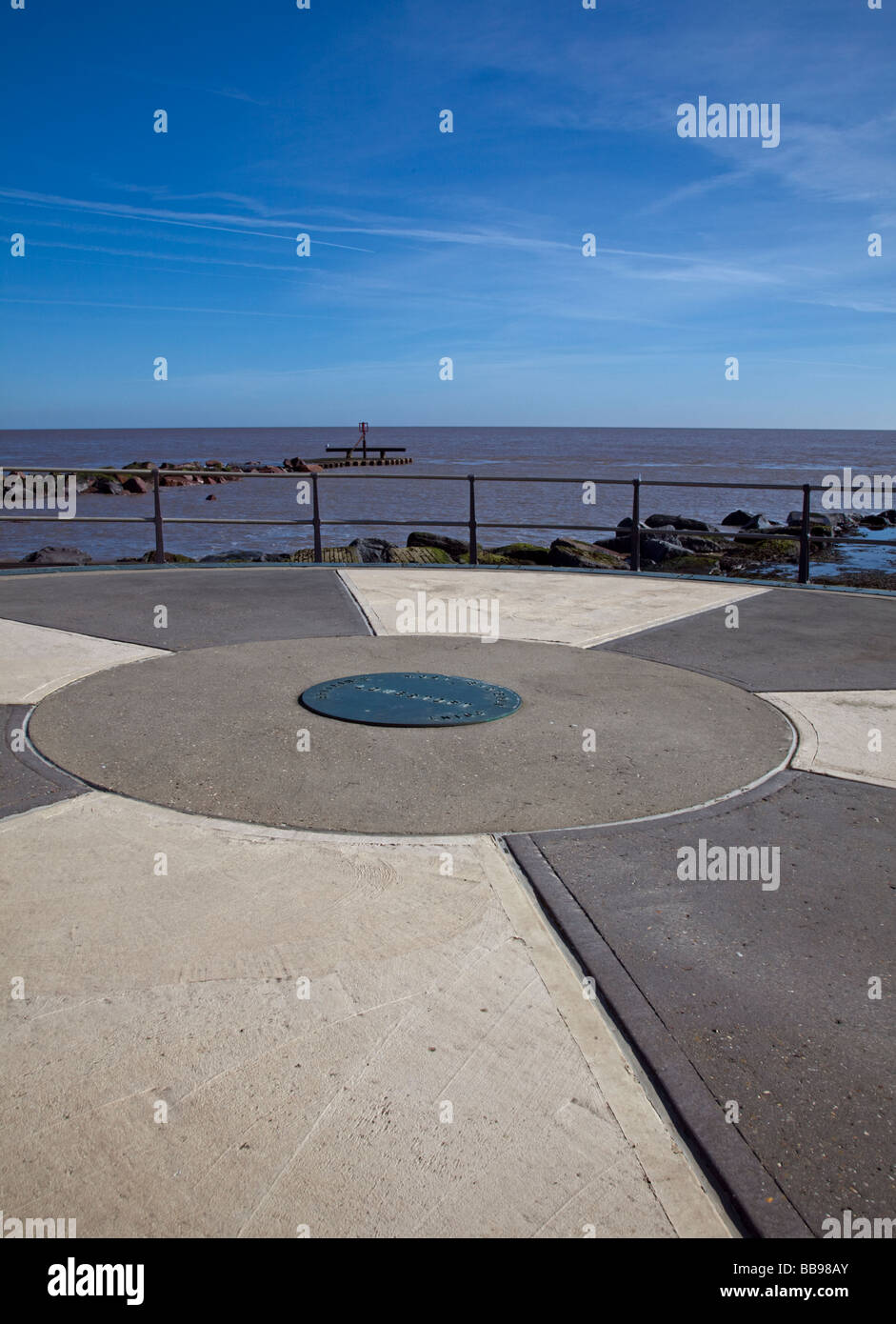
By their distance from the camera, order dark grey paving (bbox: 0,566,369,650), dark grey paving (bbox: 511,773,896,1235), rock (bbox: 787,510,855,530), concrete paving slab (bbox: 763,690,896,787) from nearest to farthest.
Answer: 1. dark grey paving (bbox: 511,773,896,1235)
2. concrete paving slab (bbox: 763,690,896,787)
3. dark grey paving (bbox: 0,566,369,650)
4. rock (bbox: 787,510,855,530)

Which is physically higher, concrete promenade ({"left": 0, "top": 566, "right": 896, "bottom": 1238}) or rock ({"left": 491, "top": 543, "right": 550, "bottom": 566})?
rock ({"left": 491, "top": 543, "right": 550, "bottom": 566})

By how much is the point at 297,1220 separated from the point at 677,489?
4951 centimetres

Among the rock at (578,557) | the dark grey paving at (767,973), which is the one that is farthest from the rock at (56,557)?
the dark grey paving at (767,973)

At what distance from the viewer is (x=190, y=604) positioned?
9.54 meters

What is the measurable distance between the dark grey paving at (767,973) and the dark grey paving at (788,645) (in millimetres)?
2347

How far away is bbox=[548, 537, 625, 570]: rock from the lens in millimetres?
20109

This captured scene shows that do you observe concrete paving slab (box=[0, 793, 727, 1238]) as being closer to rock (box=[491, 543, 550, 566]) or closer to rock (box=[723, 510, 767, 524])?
rock (box=[491, 543, 550, 566])

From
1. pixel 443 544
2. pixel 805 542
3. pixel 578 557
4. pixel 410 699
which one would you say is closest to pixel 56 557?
pixel 443 544

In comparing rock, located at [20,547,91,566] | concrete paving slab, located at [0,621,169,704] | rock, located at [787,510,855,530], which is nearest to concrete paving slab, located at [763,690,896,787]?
concrete paving slab, located at [0,621,169,704]

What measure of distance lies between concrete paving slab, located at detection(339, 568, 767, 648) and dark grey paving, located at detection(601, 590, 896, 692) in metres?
0.37

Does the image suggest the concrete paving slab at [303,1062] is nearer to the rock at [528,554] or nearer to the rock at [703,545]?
the rock at [528,554]

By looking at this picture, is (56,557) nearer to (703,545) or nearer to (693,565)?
(693,565)

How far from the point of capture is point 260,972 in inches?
126

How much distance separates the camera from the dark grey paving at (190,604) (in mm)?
8258
